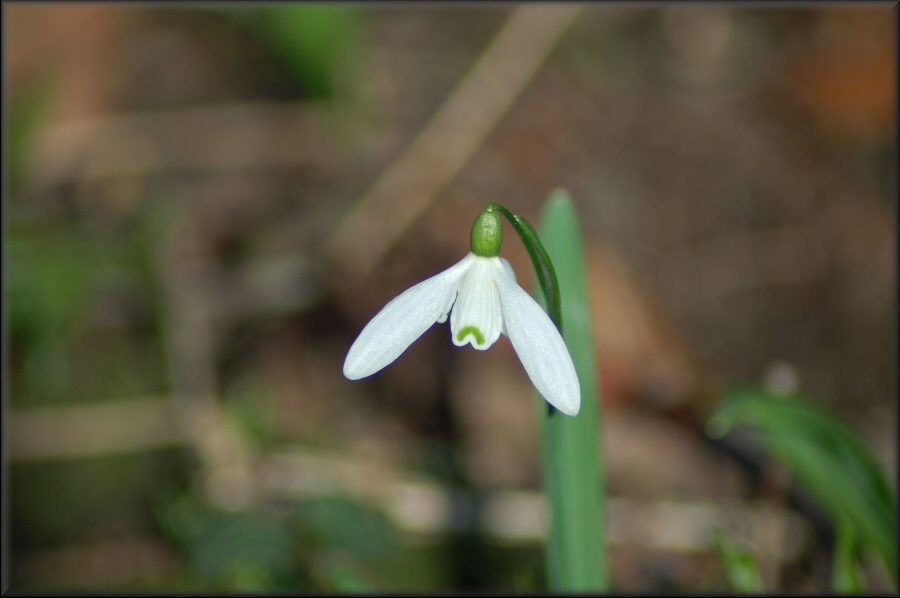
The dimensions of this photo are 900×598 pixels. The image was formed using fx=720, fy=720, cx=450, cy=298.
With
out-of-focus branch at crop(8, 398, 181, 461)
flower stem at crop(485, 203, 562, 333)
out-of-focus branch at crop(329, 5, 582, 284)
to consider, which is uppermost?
out-of-focus branch at crop(329, 5, 582, 284)

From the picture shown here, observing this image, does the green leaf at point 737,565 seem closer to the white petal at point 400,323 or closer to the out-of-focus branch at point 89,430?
the white petal at point 400,323

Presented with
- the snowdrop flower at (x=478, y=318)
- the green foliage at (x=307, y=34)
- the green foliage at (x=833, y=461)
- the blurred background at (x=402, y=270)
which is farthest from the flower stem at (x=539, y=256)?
the green foliage at (x=307, y=34)

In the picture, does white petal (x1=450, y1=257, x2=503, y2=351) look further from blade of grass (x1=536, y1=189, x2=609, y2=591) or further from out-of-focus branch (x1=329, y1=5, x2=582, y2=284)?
out-of-focus branch (x1=329, y1=5, x2=582, y2=284)

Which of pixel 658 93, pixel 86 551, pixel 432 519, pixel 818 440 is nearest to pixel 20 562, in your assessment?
pixel 86 551

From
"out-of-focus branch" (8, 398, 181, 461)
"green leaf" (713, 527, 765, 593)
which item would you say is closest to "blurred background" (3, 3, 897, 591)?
"out-of-focus branch" (8, 398, 181, 461)

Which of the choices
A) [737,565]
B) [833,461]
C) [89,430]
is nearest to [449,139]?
[89,430]
